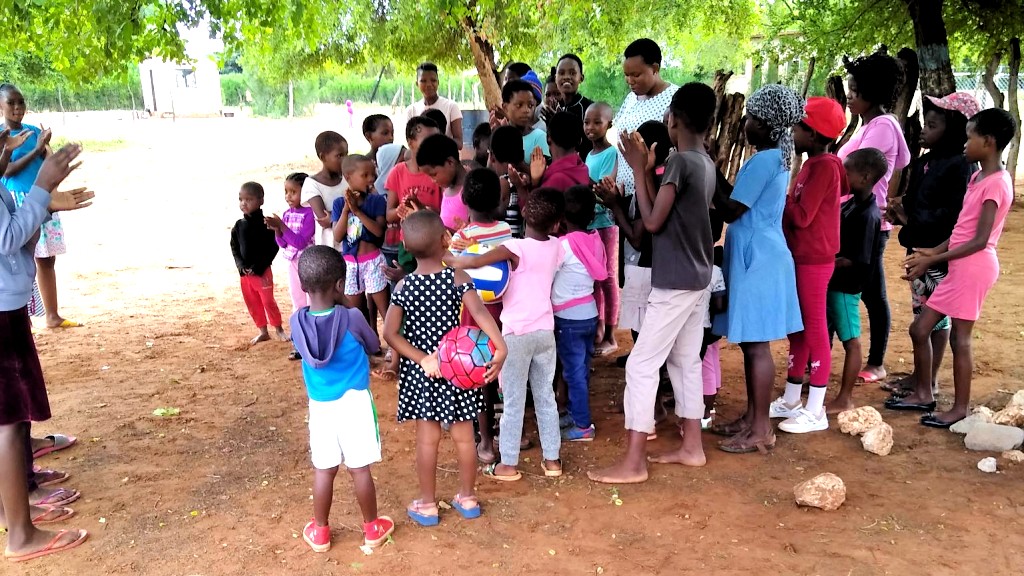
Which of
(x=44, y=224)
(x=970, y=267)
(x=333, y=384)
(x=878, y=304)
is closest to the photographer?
(x=333, y=384)

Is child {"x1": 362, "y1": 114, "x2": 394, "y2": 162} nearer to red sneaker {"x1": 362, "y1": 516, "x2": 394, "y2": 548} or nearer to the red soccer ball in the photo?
the red soccer ball

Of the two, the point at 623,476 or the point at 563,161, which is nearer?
the point at 623,476

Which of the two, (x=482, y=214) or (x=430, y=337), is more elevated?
(x=482, y=214)

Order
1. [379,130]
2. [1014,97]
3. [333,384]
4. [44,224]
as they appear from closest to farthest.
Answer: [333,384]
[379,130]
[44,224]
[1014,97]

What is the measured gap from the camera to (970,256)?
4191 mm

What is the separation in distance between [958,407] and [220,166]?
61.0 feet

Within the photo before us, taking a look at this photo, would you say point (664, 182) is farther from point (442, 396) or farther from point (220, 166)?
point (220, 166)

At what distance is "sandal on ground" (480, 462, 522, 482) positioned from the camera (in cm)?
395

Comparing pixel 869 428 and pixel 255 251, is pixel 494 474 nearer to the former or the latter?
pixel 869 428

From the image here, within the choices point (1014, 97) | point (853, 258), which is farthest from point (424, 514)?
point (1014, 97)

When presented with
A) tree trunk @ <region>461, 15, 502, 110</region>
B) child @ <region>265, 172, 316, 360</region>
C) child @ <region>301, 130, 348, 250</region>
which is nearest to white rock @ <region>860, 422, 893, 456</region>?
child @ <region>301, 130, 348, 250</region>

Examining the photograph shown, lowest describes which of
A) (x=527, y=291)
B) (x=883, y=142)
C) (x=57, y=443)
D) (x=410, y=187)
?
(x=57, y=443)

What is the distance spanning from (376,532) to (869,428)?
2.81 metres

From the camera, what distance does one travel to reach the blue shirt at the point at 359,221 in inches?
202
